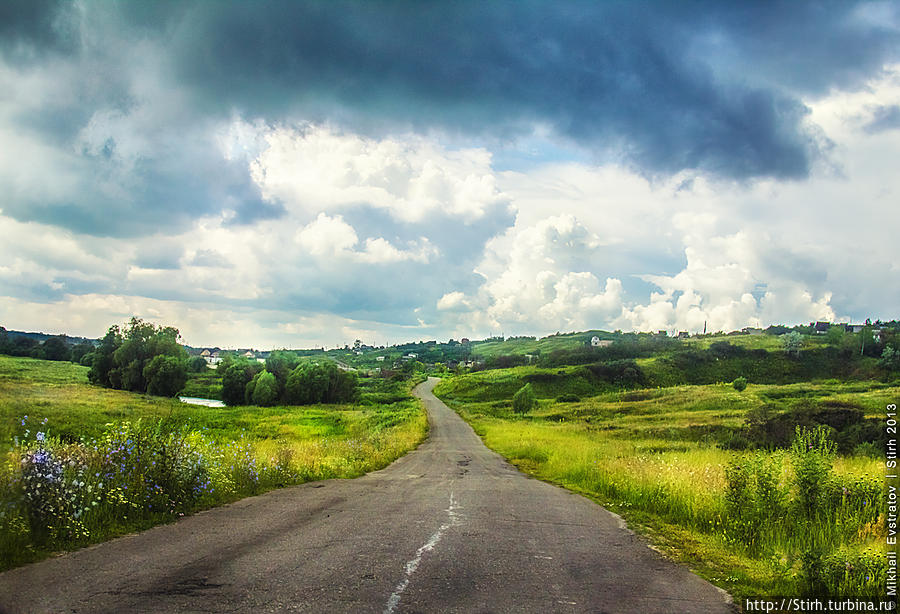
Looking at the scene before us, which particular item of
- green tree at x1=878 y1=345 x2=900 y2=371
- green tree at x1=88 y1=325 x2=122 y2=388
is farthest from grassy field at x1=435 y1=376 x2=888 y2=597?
green tree at x1=878 y1=345 x2=900 y2=371

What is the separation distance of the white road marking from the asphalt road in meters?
0.03

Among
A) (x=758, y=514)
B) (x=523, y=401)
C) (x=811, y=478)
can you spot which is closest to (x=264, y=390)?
(x=523, y=401)

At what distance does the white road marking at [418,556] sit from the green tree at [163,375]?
89.3 metres

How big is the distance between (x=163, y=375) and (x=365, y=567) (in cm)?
9421

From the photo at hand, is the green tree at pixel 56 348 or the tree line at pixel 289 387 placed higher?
the green tree at pixel 56 348

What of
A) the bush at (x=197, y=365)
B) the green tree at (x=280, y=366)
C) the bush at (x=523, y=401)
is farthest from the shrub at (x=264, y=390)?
the bush at (x=523, y=401)

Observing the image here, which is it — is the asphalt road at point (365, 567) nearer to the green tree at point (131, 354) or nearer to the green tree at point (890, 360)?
the green tree at point (131, 354)

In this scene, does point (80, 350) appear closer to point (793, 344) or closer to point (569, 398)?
point (569, 398)

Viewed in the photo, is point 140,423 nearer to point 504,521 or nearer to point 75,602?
point 75,602

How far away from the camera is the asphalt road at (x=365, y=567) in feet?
19.4

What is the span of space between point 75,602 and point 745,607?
7965 mm

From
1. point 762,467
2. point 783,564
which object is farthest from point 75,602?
point 762,467

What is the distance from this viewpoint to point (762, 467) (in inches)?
451

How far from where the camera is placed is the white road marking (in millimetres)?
5883
